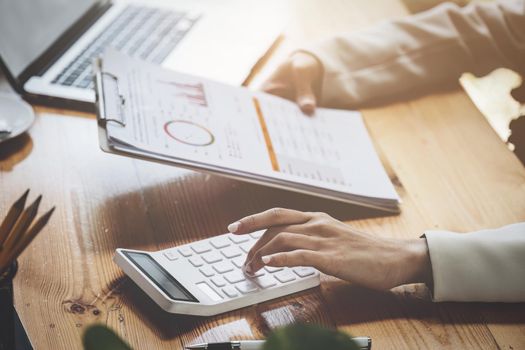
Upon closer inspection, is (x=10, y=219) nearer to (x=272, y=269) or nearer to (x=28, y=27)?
(x=272, y=269)

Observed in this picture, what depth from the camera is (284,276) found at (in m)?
0.70

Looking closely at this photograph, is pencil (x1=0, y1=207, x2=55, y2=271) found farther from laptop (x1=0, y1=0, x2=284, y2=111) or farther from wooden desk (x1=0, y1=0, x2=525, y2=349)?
laptop (x1=0, y1=0, x2=284, y2=111)

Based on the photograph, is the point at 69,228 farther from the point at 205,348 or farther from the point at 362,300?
the point at 362,300

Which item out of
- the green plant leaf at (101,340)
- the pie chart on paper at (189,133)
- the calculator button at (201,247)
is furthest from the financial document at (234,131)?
the green plant leaf at (101,340)

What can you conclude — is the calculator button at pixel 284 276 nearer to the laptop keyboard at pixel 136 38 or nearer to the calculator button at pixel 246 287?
the calculator button at pixel 246 287

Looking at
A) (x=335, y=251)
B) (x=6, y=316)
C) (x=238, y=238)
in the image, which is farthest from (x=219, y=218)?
(x=6, y=316)

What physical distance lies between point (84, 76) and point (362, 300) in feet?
2.09

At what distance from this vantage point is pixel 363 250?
2.34 feet

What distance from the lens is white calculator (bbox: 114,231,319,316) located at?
2.14 feet

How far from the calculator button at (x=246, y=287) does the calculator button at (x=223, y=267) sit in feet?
0.08

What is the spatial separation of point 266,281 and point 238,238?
0.08 m

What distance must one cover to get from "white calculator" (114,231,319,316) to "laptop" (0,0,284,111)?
0.40 m

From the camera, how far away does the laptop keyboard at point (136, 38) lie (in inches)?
41.1

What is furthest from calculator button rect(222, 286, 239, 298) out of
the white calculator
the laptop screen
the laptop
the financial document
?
the laptop screen
